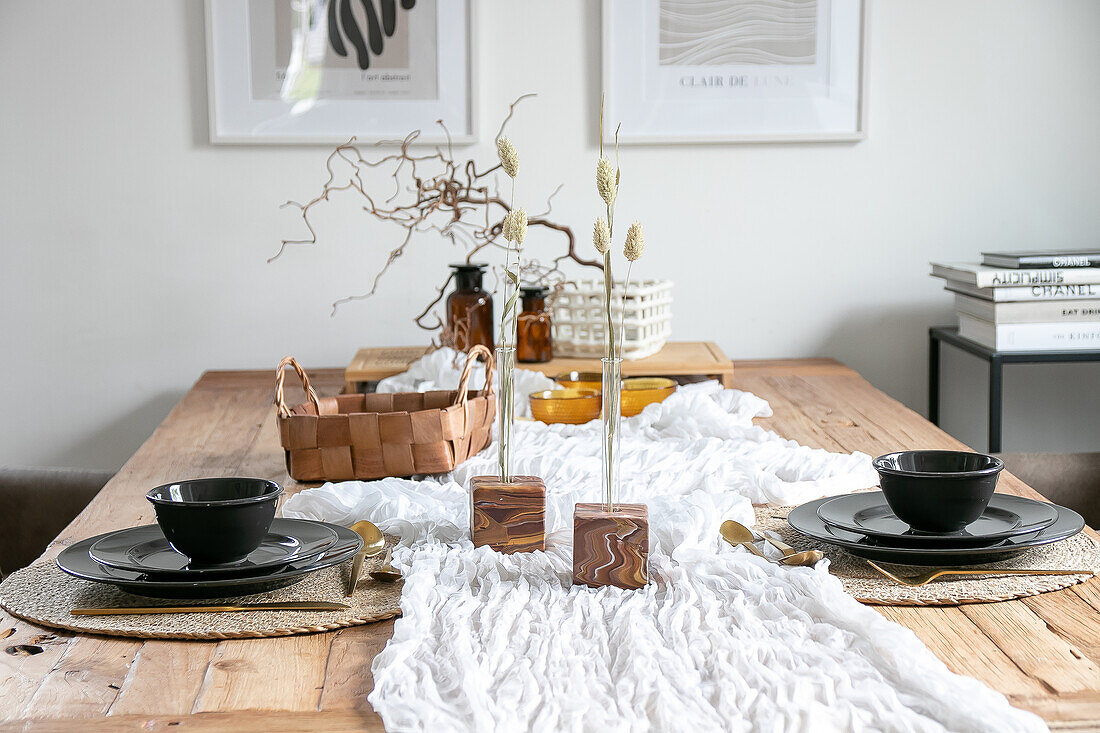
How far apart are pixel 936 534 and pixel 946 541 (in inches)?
0.4

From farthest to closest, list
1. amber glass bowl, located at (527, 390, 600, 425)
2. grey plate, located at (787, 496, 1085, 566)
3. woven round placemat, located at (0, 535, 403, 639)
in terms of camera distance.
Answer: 1. amber glass bowl, located at (527, 390, 600, 425)
2. grey plate, located at (787, 496, 1085, 566)
3. woven round placemat, located at (0, 535, 403, 639)

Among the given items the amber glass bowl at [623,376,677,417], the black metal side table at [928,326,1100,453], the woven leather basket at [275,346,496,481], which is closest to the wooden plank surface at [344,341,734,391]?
the amber glass bowl at [623,376,677,417]

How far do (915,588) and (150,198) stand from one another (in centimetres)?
199

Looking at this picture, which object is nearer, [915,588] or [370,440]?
[915,588]

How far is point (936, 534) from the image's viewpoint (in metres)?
0.92

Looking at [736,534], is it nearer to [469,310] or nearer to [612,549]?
[612,549]

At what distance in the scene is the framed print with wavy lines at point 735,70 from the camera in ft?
7.47

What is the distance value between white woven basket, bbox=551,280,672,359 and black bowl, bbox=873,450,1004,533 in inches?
40.8

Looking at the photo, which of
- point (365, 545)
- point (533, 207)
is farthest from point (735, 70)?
point (365, 545)

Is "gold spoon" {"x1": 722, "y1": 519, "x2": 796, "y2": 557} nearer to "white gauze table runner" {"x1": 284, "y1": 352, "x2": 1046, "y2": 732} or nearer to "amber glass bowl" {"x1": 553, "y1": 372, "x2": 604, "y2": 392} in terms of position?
"white gauze table runner" {"x1": 284, "y1": 352, "x2": 1046, "y2": 732}

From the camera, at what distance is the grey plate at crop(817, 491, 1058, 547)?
2.98ft

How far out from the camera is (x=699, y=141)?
2.32 metres

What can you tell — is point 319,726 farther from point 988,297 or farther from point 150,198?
point 150,198

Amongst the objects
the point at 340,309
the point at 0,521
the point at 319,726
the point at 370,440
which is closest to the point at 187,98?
the point at 340,309
